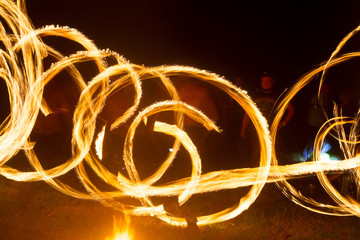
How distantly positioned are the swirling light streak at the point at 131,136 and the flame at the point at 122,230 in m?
0.39

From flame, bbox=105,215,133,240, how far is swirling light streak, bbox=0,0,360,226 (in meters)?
0.39

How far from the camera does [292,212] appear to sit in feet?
18.8

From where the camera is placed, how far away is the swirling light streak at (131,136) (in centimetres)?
566

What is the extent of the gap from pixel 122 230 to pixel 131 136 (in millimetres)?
1060

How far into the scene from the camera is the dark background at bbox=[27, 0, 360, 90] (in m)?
10.0

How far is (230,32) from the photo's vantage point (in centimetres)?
1041

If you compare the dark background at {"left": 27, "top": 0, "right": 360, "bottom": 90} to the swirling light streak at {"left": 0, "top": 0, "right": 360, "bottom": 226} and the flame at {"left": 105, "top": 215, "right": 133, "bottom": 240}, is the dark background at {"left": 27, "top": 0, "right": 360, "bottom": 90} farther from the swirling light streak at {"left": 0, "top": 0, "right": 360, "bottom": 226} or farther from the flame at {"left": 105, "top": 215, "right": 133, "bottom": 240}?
the flame at {"left": 105, "top": 215, "right": 133, "bottom": 240}

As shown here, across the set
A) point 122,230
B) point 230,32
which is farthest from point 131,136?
point 230,32

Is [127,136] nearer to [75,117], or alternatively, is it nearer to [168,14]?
[75,117]

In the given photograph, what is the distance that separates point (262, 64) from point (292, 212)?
513cm

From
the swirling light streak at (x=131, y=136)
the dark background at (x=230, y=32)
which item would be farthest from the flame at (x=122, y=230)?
the dark background at (x=230, y=32)

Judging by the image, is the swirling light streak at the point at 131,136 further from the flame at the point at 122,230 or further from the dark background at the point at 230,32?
the dark background at the point at 230,32

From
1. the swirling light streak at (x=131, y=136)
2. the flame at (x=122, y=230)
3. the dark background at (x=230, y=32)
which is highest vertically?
the dark background at (x=230, y=32)

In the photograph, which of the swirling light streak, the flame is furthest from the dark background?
the flame
